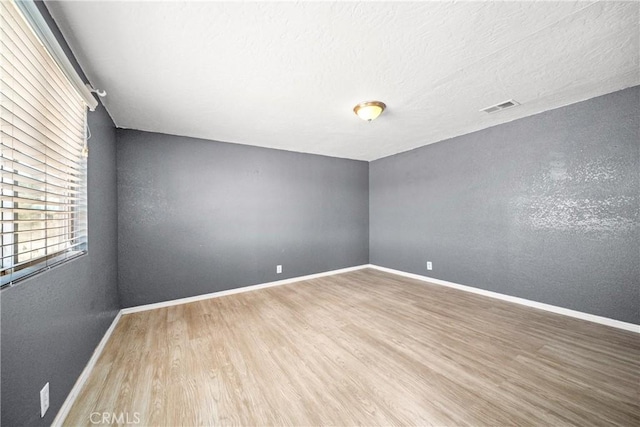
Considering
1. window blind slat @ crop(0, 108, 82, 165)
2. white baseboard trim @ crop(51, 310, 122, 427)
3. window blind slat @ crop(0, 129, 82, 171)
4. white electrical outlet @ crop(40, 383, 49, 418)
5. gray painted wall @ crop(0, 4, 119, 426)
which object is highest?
window blind slat @ crop(0, 108, 82, 165)

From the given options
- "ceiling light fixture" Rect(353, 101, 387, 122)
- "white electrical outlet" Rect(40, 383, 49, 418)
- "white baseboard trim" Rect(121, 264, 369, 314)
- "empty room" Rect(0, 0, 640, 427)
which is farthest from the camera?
"white baseboard trim" Rect(121, 264, 369, 314)

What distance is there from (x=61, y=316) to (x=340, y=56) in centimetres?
250

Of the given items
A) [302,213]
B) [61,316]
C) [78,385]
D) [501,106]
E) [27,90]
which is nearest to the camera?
[27,90]

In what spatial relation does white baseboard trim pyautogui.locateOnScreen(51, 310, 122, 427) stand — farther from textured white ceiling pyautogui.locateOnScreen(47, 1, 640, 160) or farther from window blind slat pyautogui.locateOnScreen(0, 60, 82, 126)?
textured white ceiling pyautogui.locateOnScreen(47, 1, 640, 160)

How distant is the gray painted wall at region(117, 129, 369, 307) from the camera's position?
308 cm

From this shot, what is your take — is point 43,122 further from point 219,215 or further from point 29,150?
point 219,215

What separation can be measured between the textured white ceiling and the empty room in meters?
0.02

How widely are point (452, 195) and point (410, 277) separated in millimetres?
1664

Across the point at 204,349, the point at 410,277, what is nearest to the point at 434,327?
the point at 410,277

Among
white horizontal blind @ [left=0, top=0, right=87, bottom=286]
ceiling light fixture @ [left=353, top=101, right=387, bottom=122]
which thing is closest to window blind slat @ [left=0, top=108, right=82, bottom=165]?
white horizontal blind @ [left=0, top=0, right=87, bottom=286]

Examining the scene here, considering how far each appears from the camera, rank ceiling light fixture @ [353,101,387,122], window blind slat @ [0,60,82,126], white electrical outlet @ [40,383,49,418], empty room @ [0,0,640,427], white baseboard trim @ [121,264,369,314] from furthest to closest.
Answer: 1. white baseboard trim @ [121,264,369,314]
2. ceiling light fixture @ [353,101,387,122]
3. empty room @ [0,0,640,427]
4. white electrical outlet @ [40,383,49,418]
5. window blind slat @ [0,60,82,126]

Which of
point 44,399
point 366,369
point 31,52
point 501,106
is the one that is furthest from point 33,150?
point 501,106

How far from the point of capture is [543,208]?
2.90 metres

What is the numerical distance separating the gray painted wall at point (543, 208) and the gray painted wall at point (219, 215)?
1.77 meters
